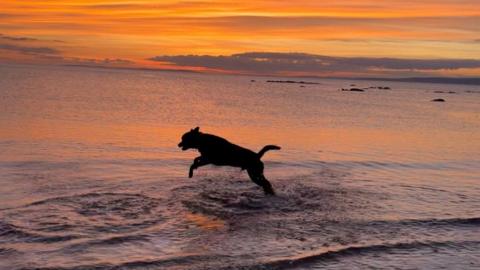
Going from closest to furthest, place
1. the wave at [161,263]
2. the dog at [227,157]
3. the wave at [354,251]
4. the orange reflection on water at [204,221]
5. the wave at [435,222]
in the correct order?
the wave at [161,263] < the wave at [354,251] < the orange reflection on water at [204,221] < the wave at [435,222] < the dog at [227,157]

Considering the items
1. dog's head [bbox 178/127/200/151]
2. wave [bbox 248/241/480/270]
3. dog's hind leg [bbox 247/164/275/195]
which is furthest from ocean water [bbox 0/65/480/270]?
dog's head [bbox 178/127/200/151]

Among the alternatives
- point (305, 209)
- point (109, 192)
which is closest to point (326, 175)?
point (305, 209)

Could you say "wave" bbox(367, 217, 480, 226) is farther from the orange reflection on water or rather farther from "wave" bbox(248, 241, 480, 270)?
the orange reflection on water

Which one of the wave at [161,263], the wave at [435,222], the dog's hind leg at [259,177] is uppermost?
the dog's hind leg at [259,177]

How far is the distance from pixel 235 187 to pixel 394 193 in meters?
4.51

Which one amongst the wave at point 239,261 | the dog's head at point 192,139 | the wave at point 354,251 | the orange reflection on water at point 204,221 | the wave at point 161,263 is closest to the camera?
the wave at point 161,263

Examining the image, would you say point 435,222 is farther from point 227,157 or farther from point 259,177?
point 227,157

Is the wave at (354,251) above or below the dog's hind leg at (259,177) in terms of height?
below

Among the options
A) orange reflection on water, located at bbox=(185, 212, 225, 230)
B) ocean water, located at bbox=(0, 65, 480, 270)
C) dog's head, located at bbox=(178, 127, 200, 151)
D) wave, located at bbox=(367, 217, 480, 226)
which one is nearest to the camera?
ocean water, located at bbox=(0, 65, 480, 270)

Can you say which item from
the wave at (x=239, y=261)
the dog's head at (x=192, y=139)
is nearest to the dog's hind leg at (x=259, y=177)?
the dog's head at (x=192, y=139)

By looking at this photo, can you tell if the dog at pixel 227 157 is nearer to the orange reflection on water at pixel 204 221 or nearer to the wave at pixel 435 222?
the orange reflection on water at pixel 204 221

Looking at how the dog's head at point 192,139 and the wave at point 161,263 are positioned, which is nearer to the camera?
the wave at point 161,263

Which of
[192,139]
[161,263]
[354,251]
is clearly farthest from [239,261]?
[192,139]

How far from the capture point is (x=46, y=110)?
42656 mm
